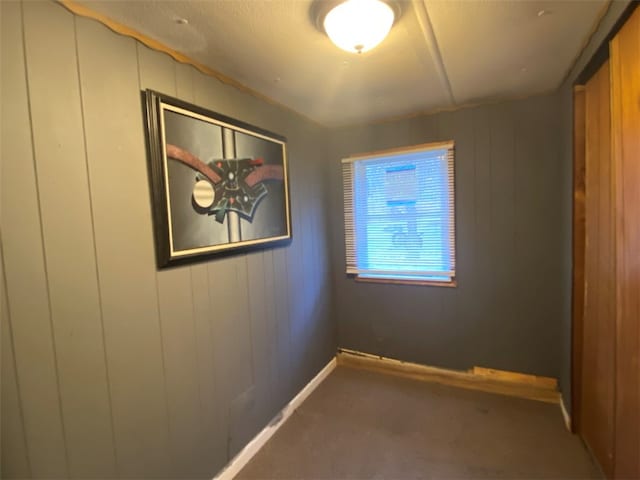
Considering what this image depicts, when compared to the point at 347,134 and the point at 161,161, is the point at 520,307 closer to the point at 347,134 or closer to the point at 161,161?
the point at 347,134

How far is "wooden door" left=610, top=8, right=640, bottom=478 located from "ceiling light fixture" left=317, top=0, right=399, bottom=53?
35.0 inches

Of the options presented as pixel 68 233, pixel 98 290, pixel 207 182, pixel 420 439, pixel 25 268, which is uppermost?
pixel 207 182

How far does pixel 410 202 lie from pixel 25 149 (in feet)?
7.81

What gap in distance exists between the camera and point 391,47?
1.57 m

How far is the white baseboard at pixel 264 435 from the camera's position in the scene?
1.79 metres

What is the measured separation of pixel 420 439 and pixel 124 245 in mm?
2049

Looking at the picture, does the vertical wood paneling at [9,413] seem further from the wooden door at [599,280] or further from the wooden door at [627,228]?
the wooden door at [599,280]

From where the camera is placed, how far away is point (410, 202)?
2678mm

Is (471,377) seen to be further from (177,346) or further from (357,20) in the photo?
(357,20)

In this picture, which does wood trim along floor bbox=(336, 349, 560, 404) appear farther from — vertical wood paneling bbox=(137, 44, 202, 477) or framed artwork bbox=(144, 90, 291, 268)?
vertical wood paneling bbox=(137, 44, 202, 477)

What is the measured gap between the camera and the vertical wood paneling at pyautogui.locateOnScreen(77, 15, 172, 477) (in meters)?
1.22

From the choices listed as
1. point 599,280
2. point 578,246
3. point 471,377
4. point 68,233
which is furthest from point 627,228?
point 68,233

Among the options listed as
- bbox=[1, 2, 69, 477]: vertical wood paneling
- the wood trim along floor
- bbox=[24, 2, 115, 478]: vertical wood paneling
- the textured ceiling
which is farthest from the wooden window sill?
bbox=[1, 2, 69, 477]: vertical wood paneling

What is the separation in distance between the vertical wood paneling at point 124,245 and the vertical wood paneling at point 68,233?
0.04 meters
